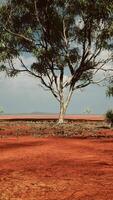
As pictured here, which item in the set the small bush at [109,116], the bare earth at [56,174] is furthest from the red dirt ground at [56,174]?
the small bush at [109,116]

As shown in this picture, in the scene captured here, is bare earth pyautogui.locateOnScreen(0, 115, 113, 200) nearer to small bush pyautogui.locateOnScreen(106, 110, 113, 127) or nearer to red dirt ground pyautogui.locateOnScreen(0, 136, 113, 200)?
red dirt ground pyautogui.locateOnScreen(0, 136, 113, 200)

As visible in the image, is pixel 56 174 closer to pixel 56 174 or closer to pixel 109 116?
pixel 56 174

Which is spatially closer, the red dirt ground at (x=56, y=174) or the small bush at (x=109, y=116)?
the red dirt ground at (x=56, y=174)

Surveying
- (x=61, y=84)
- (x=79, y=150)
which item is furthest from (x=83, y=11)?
(x=79, y=150)

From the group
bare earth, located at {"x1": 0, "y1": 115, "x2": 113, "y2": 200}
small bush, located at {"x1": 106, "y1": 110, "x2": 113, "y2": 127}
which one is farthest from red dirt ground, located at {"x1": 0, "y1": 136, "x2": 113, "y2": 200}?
small bush, located at {"x1": 106, "y1": 110, "x2": 113, "y2": 127}

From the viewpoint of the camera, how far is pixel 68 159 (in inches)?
555

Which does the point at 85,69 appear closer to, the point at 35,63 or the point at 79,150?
the point at 35,63

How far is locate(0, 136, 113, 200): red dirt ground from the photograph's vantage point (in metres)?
9.12

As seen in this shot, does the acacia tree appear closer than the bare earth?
No

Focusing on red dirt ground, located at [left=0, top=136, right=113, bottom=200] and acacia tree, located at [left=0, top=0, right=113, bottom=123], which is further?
acacia tree, located at [left=0, top=0, right=113, bottom=123]

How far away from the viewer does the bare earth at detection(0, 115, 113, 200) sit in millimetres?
9125

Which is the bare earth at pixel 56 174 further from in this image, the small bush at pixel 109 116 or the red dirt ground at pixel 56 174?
the small bush at pixel 109 116

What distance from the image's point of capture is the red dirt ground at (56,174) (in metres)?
9.12

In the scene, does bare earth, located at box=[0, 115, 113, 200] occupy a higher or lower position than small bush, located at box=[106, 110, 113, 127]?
lower
